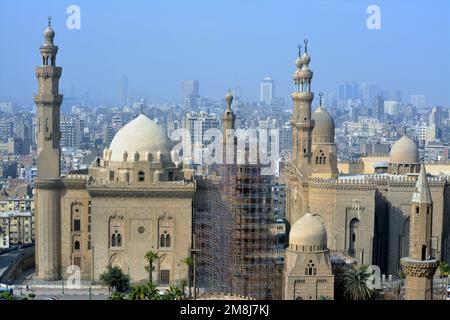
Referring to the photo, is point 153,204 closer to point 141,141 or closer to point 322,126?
point 141,141

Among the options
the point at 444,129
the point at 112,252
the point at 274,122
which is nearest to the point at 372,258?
the point at 112,252

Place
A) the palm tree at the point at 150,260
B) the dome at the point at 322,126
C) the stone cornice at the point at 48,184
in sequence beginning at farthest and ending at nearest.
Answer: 1. the dome at the point at 322,126
2. the stone cornice at the point at 48,184
3. the palm tree at the point at 150,260

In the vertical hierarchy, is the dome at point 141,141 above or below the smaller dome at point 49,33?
below

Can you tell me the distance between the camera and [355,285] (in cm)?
1077

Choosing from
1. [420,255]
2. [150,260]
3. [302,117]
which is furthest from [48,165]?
[420,255]

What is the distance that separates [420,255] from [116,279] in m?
5.37

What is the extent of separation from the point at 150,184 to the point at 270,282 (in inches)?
98.7

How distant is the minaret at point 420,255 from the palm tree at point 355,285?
2.41 m

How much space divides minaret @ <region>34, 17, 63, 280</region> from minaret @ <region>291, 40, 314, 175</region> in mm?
4023

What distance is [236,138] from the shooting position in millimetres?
13492

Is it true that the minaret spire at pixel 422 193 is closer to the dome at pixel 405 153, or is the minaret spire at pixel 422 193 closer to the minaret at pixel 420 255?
the minaret at pixel 420 255

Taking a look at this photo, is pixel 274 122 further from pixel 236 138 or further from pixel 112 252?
pixel 112 252

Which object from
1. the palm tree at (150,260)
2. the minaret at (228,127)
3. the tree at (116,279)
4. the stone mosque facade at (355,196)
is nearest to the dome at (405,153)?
the stone mosque facade at (355,196)

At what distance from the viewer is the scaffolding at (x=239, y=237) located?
11297 millimetres
